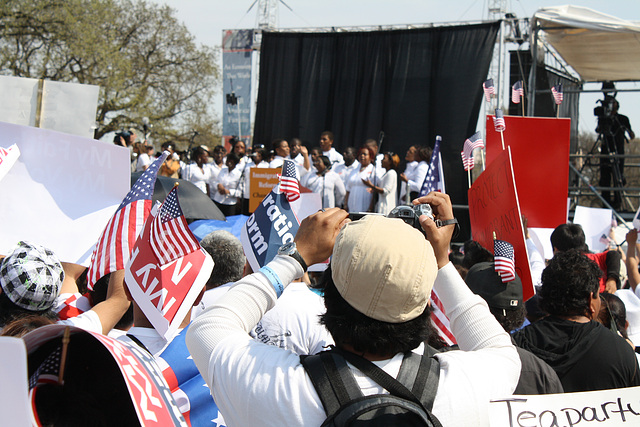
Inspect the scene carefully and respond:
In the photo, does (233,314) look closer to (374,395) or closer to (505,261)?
(374,395)

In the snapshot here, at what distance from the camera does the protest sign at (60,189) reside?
3415 millimetres

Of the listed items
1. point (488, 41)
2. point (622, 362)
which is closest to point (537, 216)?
point (622, 362)

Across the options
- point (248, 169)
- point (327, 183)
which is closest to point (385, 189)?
point (327, 183)

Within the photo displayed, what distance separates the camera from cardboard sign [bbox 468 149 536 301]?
285cm

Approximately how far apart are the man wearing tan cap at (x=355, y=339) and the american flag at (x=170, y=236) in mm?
1057

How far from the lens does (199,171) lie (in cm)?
1216

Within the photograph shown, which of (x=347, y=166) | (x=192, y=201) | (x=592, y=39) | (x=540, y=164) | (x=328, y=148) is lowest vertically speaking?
(x=192, y=201)

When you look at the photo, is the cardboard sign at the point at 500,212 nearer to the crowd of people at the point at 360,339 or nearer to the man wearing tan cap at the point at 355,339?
the crowd of people at the point at 360,339

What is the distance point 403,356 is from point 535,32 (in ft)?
30.5

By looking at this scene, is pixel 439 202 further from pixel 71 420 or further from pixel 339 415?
pixel 71 420

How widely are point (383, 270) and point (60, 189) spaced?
272cm

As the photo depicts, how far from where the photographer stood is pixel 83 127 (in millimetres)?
4996

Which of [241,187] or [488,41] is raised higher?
[488,41]

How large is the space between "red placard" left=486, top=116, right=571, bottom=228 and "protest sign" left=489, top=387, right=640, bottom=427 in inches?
130
